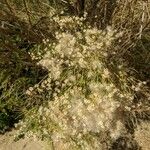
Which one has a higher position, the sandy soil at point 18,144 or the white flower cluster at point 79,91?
the white flower cluster at point 79,91

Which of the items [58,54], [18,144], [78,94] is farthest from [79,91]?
[18,144]

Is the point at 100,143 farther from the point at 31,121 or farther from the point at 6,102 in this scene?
the point at 6,102

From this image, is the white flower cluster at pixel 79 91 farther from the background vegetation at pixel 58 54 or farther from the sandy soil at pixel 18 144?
the sandy soil at pixel 18 144

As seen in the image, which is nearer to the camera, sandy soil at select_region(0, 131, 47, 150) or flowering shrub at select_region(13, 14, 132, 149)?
flowering shrub at select_region(13, 14, 132, 149)

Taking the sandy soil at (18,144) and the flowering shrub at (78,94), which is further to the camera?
the sandy soil at (18,144)

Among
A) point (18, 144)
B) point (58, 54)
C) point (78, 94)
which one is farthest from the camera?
point (18, 144)

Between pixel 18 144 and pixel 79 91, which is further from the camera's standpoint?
pixel 18 144

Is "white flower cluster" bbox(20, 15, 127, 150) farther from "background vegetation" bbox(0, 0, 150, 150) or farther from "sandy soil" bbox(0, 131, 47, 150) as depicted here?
"sandy soil" bbox(0, 131, 47, 150)

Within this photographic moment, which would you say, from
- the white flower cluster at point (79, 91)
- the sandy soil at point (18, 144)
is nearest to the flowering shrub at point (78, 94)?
the white flower cluster at point (79, 91)

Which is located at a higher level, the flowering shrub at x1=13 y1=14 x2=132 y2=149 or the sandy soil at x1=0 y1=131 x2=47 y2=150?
the flowering shrub at x1=13 y1=14 x2=132 y2=149

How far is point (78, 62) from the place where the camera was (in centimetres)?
393

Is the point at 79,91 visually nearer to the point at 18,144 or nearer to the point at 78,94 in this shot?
the point at 78,94

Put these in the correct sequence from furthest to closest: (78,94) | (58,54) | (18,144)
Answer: (18,144)
(58,54)
(78,94)

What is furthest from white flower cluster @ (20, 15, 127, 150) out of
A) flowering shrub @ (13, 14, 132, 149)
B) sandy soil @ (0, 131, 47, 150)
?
sandy soil @ (0, 131, 47, 150)
